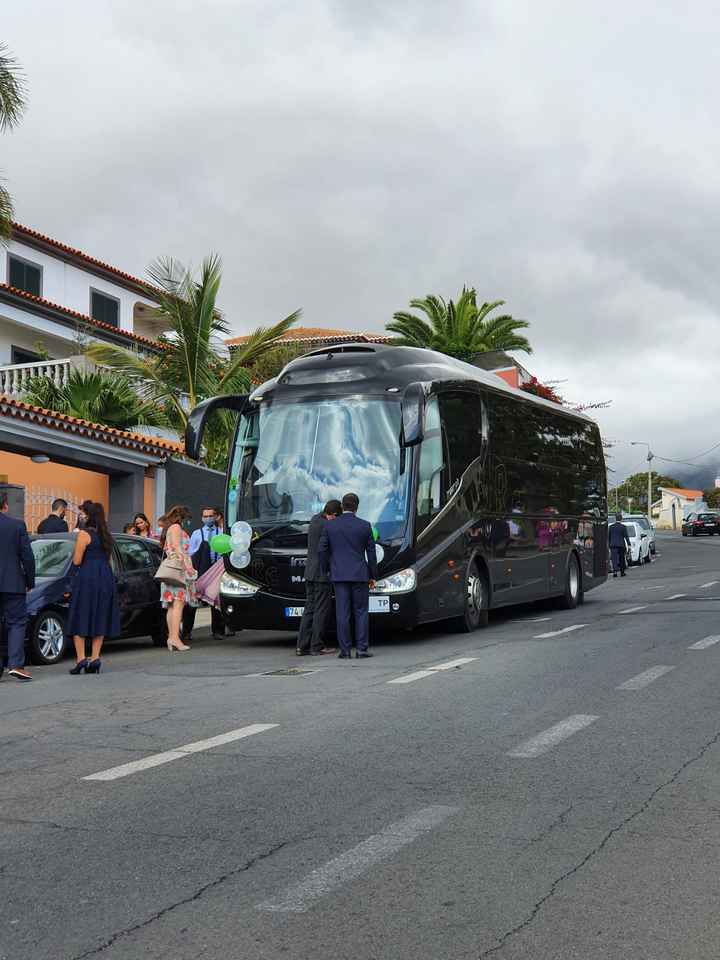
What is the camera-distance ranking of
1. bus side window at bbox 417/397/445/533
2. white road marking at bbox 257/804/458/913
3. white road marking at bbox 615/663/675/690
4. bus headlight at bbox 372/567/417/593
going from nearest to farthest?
white road marking at bbox 257/804/458/913 < white road marking at bbox 615/663/675/690 < bus headlight at bbox 372/567/417/593 < bus side window at bbox 417/397/445/533

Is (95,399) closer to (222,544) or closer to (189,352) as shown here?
(189,352)

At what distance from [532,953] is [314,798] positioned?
2309 millimetres

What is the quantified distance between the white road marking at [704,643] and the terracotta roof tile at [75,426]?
12644 millimetres

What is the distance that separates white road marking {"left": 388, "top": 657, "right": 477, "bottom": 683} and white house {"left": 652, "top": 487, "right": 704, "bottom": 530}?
139 meters

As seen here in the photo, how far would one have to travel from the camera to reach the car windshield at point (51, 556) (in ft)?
45.7

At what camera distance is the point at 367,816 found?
222 inches

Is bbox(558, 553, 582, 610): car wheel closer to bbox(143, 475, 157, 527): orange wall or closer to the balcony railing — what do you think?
bbox(143, 475, 157, 527): orange wall

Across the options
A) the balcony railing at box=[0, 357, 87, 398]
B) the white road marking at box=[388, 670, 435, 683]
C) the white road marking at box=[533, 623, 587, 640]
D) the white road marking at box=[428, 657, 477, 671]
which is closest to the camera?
the white road marking at box=[388, 670, 435, 683]

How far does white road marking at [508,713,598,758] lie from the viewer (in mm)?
7148

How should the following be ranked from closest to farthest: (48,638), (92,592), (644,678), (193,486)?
(644,678) < (92,592) < (48,638) < (193,486)

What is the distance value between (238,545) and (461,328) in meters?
33.2

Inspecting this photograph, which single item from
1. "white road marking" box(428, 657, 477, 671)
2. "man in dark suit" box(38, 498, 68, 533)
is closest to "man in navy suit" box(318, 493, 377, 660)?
"white road marking" box(428, 657, 477, 671)

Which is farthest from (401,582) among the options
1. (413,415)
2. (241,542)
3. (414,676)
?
(414,676)

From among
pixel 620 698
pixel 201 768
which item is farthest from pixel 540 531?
pixel 201 768
